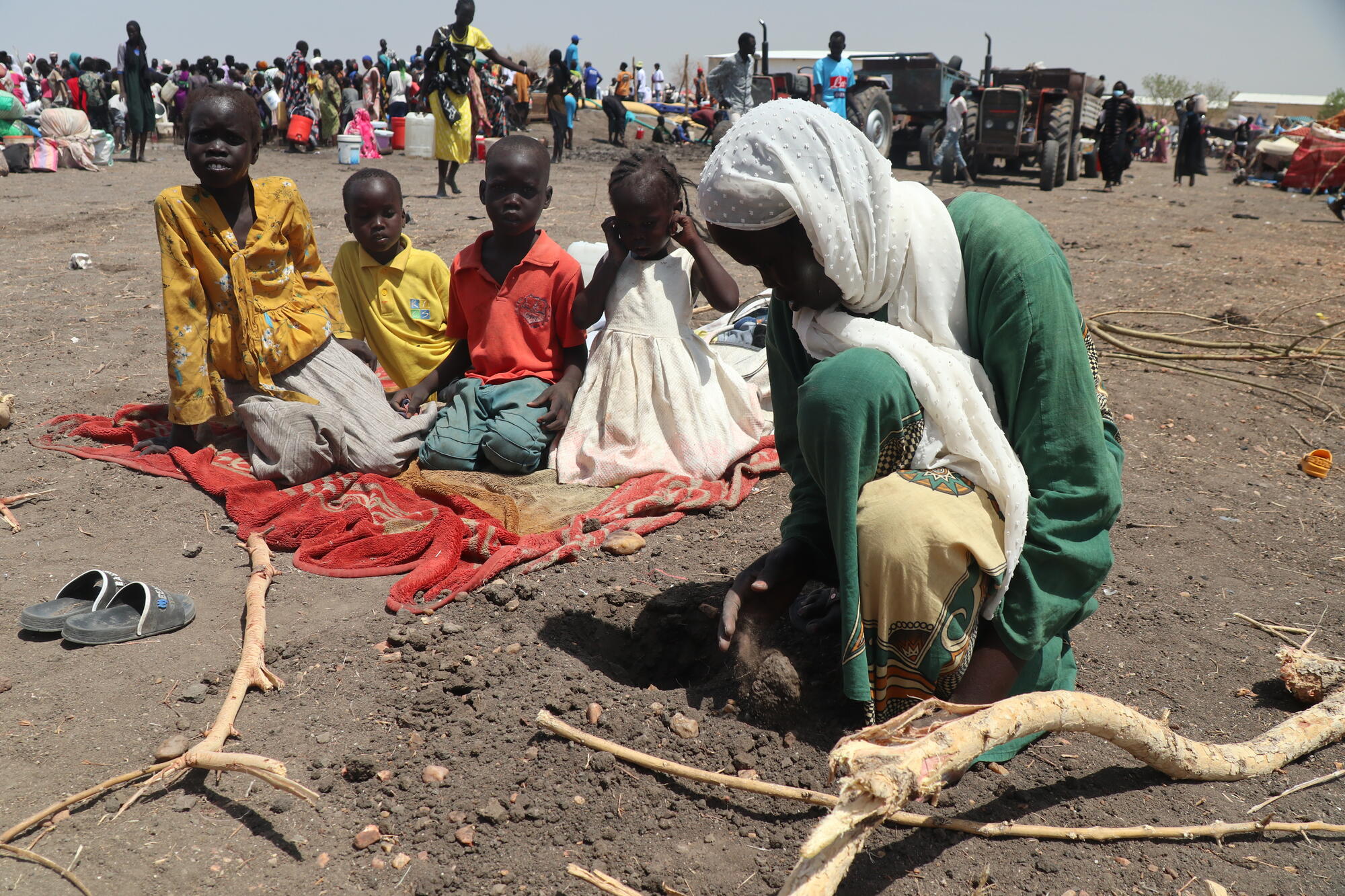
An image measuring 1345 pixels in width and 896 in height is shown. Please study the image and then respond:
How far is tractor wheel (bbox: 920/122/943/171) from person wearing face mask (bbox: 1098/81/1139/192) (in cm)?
264

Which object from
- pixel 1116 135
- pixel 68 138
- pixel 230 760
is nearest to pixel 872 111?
pixel 1116 135

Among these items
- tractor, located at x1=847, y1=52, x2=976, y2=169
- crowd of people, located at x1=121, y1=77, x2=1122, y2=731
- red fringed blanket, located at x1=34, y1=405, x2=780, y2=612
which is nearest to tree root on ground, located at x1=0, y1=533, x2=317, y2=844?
red fringed blanket, located at x1=34, y1=405, x2=780, y2=612

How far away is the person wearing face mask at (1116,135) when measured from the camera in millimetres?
15711

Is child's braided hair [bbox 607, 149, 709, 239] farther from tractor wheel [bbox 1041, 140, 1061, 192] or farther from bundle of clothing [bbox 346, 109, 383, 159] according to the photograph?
bundle of clothing [bbox 346, 109, 383, 159]

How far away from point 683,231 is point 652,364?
553 mm

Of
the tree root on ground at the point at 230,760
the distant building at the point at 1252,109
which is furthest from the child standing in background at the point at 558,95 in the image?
the distant building at the point at 1252,109

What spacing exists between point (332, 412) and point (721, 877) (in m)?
2.65

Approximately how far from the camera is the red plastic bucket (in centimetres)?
1648

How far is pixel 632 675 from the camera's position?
2.51m

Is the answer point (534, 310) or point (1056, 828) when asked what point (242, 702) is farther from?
point (534, 310)

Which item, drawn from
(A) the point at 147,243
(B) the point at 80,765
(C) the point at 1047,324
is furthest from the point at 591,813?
(A) the point at 147,243

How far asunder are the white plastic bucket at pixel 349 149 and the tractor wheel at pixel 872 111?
7.41 metres

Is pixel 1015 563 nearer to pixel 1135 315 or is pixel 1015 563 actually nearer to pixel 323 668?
pixel 323 668

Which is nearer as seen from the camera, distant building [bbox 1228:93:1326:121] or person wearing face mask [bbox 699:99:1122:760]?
person wearing face mask [bbox 699:99:1122:760]
